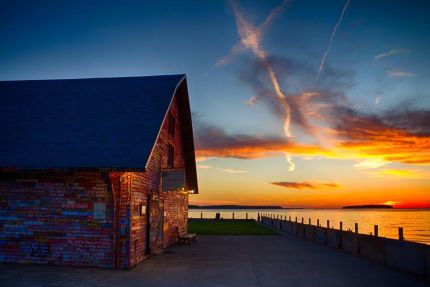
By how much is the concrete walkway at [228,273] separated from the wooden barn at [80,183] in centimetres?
78

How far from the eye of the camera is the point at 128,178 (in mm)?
14477

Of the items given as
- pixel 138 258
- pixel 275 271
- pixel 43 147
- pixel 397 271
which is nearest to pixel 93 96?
pixel 43 147

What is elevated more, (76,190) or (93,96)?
(93,96)

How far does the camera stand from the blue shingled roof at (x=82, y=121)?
1434cm

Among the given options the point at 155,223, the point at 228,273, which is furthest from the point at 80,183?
the point at 228,273

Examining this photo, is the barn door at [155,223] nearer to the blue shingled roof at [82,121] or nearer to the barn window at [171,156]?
the barn window at [171,156]

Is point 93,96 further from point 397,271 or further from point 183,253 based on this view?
point 397,271

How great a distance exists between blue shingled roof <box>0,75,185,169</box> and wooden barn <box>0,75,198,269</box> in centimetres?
4

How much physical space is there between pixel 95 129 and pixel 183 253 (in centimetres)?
690

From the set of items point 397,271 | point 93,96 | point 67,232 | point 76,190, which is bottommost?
point 397,271

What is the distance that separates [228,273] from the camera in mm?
13617

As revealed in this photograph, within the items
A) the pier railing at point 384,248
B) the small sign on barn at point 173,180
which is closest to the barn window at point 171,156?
the small sign on barn at point 173,180

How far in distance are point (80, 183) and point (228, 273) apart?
6.03 metres

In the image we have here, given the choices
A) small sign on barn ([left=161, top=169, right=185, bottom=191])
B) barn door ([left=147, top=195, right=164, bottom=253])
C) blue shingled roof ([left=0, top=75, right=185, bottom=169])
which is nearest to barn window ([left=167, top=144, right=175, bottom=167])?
barn door ([left=147, top=195, right=164, bottom=253])
